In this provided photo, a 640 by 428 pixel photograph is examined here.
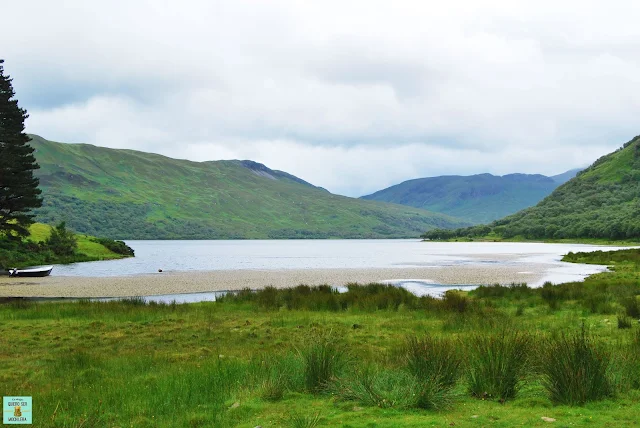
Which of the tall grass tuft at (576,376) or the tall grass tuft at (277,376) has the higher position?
the tall grass tuft at (576,376)

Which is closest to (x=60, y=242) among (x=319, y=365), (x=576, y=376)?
(x=319, y=365)

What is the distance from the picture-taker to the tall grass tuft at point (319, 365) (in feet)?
30.6

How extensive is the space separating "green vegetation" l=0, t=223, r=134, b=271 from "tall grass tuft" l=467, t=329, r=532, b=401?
5767 centimetres

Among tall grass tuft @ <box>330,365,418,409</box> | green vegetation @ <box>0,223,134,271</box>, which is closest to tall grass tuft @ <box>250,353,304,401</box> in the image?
tall grass tuft @ <box>330,365,418,409</box>

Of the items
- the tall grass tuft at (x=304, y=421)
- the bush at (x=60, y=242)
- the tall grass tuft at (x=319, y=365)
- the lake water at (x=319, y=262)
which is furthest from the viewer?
the bush at (x=60, y=242)

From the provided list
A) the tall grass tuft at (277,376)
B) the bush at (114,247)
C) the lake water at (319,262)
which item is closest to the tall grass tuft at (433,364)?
the tall grass tuft at (277,376)

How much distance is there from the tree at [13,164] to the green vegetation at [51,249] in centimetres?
498

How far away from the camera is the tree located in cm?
5222

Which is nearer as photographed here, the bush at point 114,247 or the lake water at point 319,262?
the lake water at point 319,262

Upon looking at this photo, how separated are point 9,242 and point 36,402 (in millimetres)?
59747

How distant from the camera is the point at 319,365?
9.52 meters

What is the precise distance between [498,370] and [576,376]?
1.18 m

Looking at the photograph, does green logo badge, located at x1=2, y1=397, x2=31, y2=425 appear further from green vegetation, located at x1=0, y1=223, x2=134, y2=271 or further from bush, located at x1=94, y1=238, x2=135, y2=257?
bush, located at x1=94, y1=238, x2=135, y2=257

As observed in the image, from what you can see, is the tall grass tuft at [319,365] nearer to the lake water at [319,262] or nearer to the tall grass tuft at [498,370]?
the tall grass tuft at [498,370]
